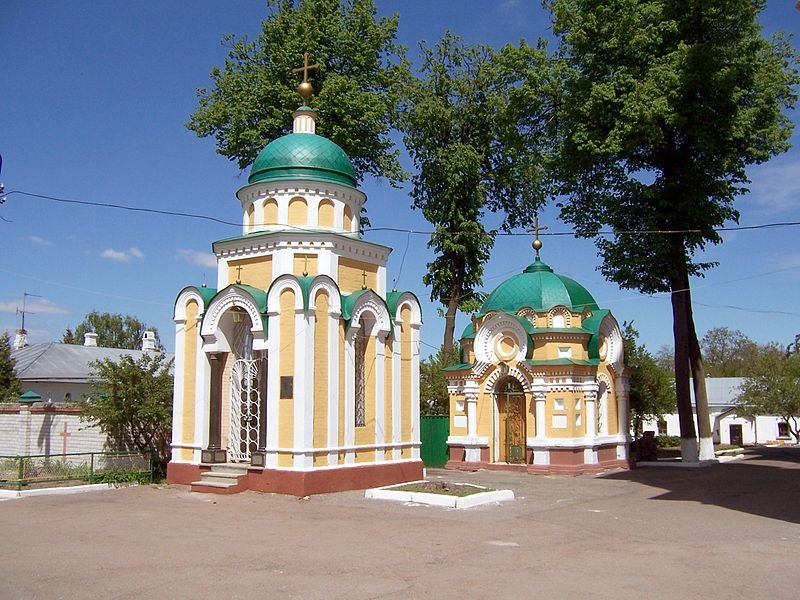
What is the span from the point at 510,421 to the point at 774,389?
25.6 meters

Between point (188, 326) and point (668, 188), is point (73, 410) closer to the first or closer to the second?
point (188, 326)

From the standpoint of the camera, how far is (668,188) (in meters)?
24.2

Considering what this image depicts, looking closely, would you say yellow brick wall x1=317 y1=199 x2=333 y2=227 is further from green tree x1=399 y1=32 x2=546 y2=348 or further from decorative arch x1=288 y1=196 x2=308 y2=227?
green tree x1=399 y1=32 x2=546 y2=348

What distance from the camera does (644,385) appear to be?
29609mm

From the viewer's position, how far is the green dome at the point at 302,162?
58.8ft

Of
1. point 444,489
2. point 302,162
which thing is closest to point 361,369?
point 444,489

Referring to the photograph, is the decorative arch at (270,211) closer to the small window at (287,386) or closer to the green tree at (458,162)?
the small window at (287,386)

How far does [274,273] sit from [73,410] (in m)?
6.69

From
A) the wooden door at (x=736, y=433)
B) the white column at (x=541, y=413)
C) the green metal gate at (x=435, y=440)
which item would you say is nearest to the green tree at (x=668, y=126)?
the white column at (x=541, y=413)

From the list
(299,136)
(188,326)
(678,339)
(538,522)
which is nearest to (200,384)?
(188,326)

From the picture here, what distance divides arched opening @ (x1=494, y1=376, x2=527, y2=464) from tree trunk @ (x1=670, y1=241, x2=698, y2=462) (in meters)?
5.25

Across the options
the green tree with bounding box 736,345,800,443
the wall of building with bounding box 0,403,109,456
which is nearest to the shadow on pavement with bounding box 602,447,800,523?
the wall of building with bounding box 0,403,109,456

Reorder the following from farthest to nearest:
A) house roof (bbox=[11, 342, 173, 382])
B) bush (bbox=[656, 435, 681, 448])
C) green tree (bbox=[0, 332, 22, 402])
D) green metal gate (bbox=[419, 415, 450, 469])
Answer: bush (bbox=[656, 435, 681, 448]), house roof (bbox=[11, 342, 173, 382]), green tree (bbox=[0, 332, 22, 402]), green metal gate (bbox=[419, 415, 450, 469])

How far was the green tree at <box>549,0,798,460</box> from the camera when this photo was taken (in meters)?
21.9
